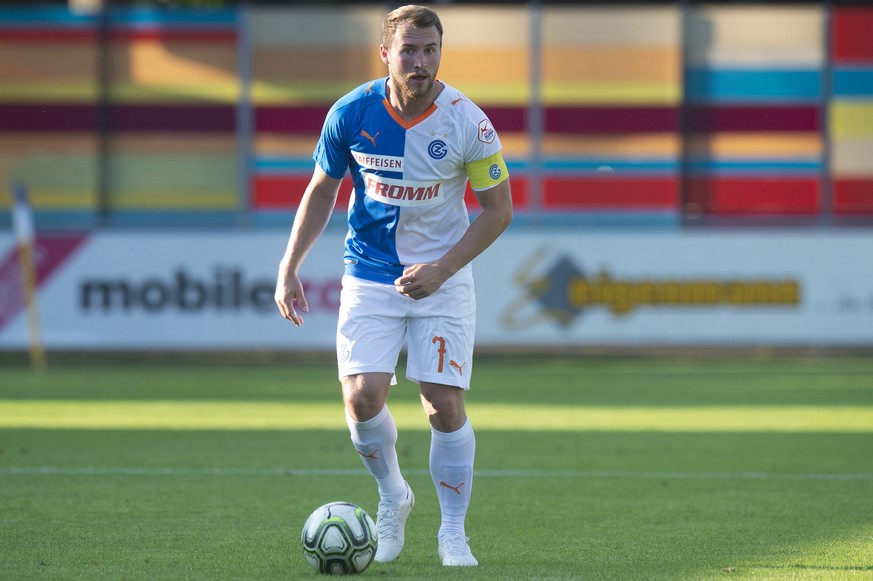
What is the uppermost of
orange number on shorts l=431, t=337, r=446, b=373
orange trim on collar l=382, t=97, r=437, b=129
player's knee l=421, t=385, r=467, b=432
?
orange trim on collar l=382, t=97, r=437, b=129

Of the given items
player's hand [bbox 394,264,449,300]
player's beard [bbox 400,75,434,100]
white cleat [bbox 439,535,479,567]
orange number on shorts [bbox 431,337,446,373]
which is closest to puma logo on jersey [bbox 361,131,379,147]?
player's beard [bbox 400,75,434,100]

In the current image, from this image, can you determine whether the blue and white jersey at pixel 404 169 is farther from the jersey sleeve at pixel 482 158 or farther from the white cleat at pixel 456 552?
the white cleat at pixel 456 552

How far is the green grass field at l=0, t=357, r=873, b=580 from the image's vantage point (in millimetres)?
6152

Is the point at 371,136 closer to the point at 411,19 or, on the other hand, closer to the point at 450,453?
the point at 411,19

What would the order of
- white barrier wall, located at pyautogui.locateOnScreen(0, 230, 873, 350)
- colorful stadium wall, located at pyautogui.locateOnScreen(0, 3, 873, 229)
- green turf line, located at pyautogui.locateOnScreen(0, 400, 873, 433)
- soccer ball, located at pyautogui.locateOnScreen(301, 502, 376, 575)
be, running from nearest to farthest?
1. soccer ball, located at pyautogui.locateOnScreen(301, 502, 376, 575)
2. green turf line, located at pyautogui.locateOnScreen(0, 400, 873, 433)
3. white barrier wall, located at pyautogui.locateOnScreen(0, 230, 873, 350)
4. colorful stadium wall, located at pyautogui.locateOnScreen(0, 3, 873, 229)

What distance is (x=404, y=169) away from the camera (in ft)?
20.1

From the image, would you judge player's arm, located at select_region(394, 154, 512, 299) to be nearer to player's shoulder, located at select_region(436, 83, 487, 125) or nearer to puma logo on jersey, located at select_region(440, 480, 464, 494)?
player's shoulder, located at select_region(436, 83, 487, 125)

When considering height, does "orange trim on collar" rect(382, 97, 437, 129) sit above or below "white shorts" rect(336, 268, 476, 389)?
above

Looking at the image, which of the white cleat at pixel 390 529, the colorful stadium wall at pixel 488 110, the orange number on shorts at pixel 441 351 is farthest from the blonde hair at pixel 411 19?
the colorful stadium wall at pixel 488 110

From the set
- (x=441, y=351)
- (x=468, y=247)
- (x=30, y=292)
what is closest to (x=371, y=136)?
(x=468, y=247)

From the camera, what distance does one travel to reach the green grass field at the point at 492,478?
615 cm

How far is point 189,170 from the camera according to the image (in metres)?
23.5

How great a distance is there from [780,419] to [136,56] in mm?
13852

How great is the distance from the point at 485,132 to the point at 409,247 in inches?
22.0
